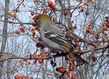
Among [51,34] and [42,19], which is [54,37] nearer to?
[51,34]

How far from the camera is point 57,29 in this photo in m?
3.83

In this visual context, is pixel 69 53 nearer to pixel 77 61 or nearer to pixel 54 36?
pixel 77 61

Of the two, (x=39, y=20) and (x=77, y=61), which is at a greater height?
(x=39, y=20)

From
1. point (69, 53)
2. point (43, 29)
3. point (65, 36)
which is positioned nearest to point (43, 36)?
point (43, 29)

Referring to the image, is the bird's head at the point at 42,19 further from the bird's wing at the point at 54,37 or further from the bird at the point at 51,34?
the bird's wing at the point at 54,37

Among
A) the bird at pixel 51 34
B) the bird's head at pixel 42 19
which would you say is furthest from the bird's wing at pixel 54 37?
the bird's head at pixel 42 19

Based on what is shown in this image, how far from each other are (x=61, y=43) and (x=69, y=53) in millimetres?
465

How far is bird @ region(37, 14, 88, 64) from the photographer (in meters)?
3.57

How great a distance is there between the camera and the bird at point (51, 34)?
11.7 feet

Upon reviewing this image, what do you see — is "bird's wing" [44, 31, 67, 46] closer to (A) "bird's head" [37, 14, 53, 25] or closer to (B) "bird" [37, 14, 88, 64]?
(B) "bird" [37, 14, 88, 64]

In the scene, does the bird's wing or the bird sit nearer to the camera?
the bird

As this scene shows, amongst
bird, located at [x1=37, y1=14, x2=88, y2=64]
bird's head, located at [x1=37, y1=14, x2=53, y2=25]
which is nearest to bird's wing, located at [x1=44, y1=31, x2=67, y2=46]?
bird, located at [x1=37, y1=14, x2=88, y2=64]

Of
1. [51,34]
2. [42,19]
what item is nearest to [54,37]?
[51,34]

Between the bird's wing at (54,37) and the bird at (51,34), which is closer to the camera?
the bird at (51,34)
